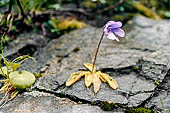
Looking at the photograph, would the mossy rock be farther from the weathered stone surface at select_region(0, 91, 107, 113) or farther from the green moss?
the green moss

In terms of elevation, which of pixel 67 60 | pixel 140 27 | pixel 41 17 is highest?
pixel 41 17

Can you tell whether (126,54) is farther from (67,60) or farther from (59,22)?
(59,22)

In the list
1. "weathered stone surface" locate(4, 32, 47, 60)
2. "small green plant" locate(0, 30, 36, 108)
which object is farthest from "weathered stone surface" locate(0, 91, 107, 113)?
"weathered stone surface" locate(4, 32, 47, 60)

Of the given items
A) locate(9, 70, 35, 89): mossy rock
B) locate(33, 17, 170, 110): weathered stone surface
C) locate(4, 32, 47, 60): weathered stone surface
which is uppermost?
locate(9, 70, 35, 89): mossy rock

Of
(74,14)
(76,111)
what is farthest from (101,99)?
(74,14)

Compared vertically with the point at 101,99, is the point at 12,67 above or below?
above

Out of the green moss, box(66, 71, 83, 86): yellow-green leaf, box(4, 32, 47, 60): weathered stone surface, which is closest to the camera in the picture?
the green moss

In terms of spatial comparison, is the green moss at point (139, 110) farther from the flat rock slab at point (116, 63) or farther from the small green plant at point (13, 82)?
the small green plant at point (13, 82)
